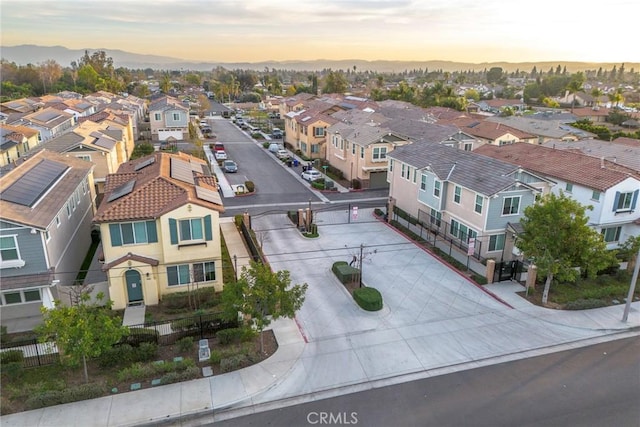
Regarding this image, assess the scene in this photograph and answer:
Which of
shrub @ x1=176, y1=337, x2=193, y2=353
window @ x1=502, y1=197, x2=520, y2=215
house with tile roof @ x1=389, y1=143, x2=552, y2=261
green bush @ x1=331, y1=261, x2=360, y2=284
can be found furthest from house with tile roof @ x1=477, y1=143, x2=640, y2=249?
shrub @ x1=176, y1=337, x2=193, y2=353

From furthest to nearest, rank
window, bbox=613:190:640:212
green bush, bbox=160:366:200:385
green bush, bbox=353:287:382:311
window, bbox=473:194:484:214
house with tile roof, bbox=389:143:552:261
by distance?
window, bbox=613:190:640:212 → window, bbox=473:194:484:214 → house with tile roof, bbox=389:143:552:261 → green bush, bbox=353:287:382:311 → green bush, bbox=160:366:200:385

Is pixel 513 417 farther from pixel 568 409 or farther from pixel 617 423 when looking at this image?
pixel 617 423

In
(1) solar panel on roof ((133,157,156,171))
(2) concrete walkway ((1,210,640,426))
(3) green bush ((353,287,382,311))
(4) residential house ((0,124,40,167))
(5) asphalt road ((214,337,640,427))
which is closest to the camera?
(5) asphalt road ((214,337,640,427))

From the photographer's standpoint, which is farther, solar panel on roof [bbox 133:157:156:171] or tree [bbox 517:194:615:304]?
solar panel on roof [bbox 133:157:156:171]

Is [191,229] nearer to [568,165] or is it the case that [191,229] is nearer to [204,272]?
[204,272]

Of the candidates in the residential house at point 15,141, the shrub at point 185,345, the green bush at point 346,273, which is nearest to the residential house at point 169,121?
the residential house at point 15,141

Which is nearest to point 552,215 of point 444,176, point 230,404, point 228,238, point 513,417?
point 444,176

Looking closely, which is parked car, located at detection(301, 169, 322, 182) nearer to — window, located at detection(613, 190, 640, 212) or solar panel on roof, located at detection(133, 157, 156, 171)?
solar panel on roof, located at detection(133, 157, 156, 171)
